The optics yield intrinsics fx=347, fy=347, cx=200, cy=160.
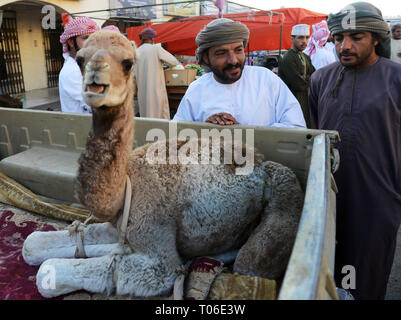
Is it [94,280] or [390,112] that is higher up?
[390,112]

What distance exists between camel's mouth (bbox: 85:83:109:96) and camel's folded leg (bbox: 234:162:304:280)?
1.03 metres

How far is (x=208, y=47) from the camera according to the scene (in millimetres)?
2707

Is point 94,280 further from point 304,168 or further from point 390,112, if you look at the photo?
point 390,112

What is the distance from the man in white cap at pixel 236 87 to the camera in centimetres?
267

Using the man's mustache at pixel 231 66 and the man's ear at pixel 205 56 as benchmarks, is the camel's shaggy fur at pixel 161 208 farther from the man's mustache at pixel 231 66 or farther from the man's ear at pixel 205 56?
the man's ear at pixel 205 56

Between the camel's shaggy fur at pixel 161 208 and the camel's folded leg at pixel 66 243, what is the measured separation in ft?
0.85

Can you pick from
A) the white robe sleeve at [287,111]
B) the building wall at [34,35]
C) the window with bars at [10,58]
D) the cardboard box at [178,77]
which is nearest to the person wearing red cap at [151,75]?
the cardboard box at [178,77]

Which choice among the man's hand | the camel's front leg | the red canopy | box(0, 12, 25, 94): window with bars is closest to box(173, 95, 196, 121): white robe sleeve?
the man's hand

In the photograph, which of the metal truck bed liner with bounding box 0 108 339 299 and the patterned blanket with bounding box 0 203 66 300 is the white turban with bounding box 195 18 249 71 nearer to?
the metal truck bed liner with bounding box 0 108 339 299

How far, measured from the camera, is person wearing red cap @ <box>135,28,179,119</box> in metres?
6.48

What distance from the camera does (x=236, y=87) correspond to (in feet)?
9.37

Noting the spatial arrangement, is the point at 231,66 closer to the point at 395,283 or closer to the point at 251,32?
the point at 395,283

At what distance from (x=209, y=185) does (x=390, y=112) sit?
130 cm
